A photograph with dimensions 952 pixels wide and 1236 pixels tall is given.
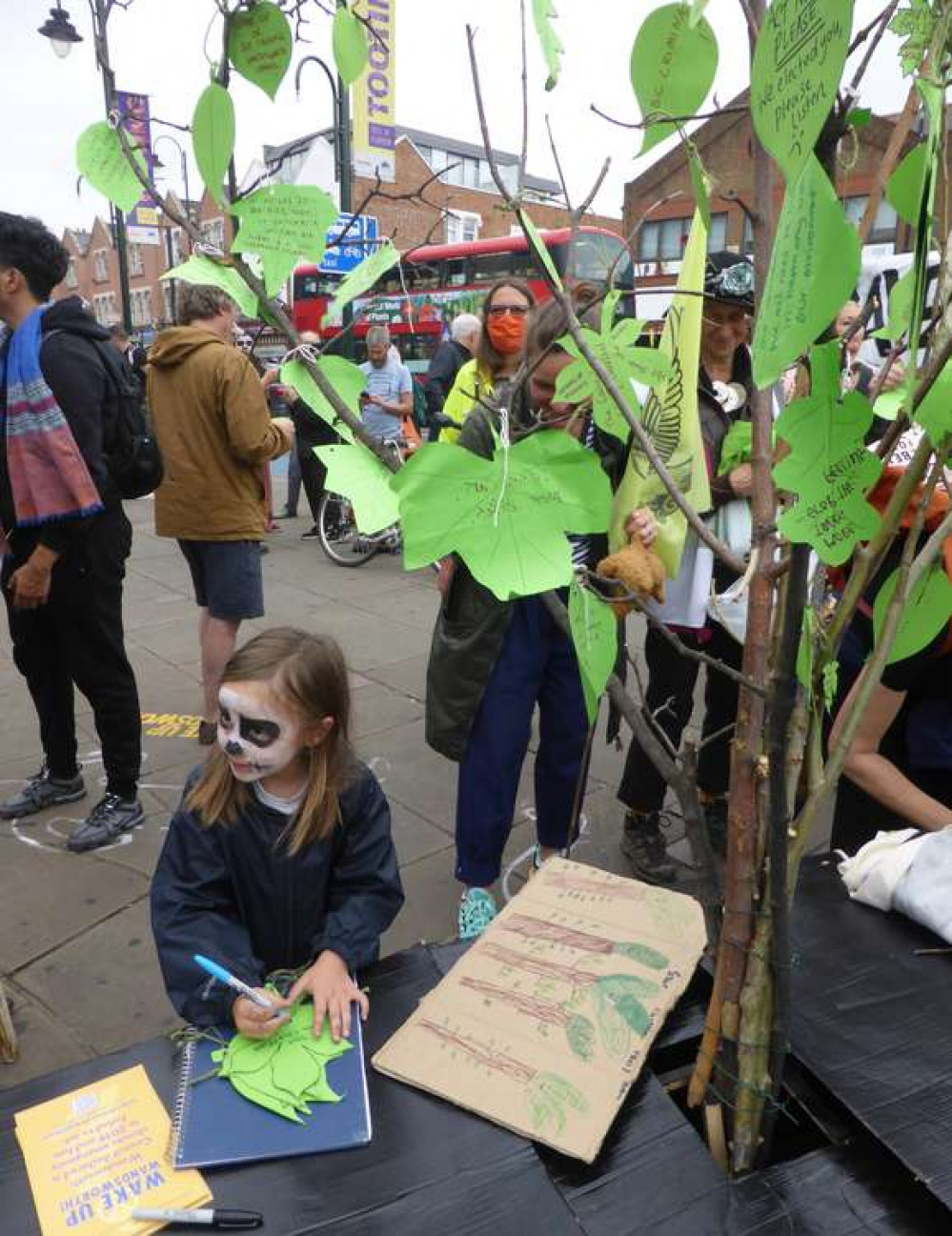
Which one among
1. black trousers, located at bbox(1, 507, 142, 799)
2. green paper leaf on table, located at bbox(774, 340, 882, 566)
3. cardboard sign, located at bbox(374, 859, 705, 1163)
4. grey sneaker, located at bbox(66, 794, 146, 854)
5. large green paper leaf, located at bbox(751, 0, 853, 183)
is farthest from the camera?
grey sneaker, located at bbox(66, 794, 146, 854)

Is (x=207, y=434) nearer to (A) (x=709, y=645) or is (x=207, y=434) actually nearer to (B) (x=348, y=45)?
(A) (x=709, y=645)

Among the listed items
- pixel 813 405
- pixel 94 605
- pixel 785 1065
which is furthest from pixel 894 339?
pixel 94 605

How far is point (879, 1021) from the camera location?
113cm

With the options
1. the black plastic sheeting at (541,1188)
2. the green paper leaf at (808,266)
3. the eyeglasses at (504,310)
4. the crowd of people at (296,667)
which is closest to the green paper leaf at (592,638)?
the crowd of people at (296,667)

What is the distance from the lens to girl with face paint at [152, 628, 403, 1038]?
4.61ft

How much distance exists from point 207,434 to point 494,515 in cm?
268

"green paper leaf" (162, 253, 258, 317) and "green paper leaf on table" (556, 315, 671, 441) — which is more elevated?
"green paper leaf" (162, 253, 258, 317)

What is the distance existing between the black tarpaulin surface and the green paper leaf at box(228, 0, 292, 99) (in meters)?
1.27

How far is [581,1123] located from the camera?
0.99 meters

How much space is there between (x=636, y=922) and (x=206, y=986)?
2.06ft

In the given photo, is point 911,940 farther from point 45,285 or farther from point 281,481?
point 281,481

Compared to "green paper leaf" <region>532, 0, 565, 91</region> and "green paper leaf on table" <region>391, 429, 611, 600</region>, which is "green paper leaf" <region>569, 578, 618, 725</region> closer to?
"green paper leaf on table" <region>391, 429, 611, 600</region>

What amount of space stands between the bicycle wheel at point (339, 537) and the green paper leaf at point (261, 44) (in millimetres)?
5876

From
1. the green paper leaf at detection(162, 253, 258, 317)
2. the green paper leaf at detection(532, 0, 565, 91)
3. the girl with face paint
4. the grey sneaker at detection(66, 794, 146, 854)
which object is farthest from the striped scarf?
the green paper leaf at detection(532, 0, 565, 91)
